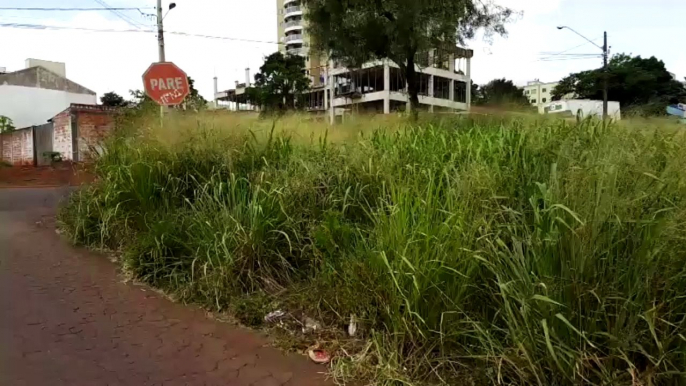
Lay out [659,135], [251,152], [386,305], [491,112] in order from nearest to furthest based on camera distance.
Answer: [386,305] < [659,135] < [251,152] < [491,112]

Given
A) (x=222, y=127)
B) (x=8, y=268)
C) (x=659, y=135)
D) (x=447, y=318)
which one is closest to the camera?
(x=447, y=318)

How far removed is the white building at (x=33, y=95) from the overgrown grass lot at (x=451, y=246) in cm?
3507

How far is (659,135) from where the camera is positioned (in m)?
4.08

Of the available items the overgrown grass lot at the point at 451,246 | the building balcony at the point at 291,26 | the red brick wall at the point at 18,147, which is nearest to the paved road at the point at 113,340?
the overgrown grass lot at the point at 451,246

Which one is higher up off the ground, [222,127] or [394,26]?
[394,26]

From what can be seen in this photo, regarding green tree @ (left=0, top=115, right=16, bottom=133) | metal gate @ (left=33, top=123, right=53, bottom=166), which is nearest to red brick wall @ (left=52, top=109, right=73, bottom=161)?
metal gate @ (left=33, top=123, right=53, bottom=166)

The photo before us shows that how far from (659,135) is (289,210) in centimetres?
298

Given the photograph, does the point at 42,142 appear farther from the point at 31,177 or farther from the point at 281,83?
the point at 281,83

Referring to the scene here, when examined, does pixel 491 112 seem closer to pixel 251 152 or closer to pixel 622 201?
pixel 251 152

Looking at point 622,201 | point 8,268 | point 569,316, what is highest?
point 622,201

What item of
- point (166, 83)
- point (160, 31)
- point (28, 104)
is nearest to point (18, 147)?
point (28, 104)

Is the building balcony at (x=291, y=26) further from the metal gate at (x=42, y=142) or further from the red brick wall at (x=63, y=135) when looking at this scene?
the red brick wall at (x=63, y=135)

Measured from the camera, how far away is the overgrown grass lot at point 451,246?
2385 millimetres

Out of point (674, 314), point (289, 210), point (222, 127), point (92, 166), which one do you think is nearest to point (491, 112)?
point (222, 127)
